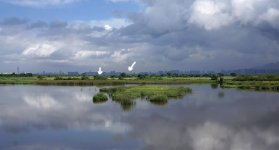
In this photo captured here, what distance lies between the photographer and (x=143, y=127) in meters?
29.7

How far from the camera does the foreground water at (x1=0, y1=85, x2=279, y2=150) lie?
23266mm

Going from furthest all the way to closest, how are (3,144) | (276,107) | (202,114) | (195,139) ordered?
(276,107), (202,114), (195,139), (3,144)

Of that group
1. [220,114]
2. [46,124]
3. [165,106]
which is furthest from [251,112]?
[46,124]

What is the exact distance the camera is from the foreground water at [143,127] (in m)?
23.3

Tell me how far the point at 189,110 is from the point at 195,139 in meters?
16.0

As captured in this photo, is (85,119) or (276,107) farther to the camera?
(276,107)

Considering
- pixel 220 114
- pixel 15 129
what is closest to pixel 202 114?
pixel 220 114

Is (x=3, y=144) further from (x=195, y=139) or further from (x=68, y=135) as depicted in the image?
(x=195, y=139)

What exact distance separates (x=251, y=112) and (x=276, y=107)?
5843 mm

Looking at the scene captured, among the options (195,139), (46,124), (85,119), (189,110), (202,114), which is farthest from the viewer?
(189,110)

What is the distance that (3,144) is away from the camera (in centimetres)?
2341

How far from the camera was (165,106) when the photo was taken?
44094mm

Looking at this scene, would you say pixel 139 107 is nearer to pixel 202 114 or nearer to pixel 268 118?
pixel 202 114

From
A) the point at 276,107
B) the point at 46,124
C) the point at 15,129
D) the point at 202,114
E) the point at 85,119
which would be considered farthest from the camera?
the point at 276,107
